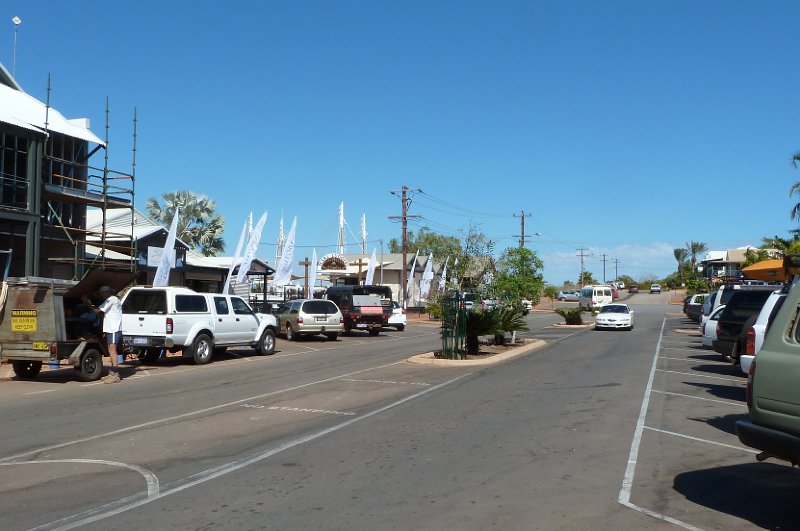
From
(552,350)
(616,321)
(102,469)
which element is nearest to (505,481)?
(102,469)

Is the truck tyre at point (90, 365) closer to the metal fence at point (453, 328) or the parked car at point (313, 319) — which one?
the metal fence at point (453, 328)

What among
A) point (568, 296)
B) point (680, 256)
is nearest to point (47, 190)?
point (568, 296)

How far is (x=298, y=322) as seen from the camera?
1151 inches

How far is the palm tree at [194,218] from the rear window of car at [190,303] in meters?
27.9

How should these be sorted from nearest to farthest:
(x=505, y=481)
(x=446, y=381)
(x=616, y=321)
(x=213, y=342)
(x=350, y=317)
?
(x=505, y=481) < (x=446, y=381) < (x=213, y=342) < (x=350, y=317) < (x=616, y=321)

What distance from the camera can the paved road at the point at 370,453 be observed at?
6.55m

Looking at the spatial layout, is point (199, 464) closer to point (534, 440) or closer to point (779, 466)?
point (534, 440)

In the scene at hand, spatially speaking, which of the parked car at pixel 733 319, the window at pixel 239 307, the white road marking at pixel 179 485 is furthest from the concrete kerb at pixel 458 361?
the white road marking at pixel 179 485

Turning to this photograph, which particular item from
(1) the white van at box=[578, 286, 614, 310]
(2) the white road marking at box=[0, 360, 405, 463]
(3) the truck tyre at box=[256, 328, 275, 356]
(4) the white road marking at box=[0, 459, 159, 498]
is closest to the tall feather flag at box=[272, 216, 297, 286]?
(3) the truck tyre at box=[256, 328, 275, 356]

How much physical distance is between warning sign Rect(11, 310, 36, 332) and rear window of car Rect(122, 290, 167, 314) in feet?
14.4

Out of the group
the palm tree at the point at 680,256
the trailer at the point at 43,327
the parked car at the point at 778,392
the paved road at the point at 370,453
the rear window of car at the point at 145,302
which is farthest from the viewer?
the palm tree at the point at 680,256

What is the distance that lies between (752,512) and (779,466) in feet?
6.74

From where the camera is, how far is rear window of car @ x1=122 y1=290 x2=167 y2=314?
20.0m

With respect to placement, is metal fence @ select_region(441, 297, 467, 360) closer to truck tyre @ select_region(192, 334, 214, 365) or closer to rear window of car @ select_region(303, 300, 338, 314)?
truck tyre @ select_region(192, 334, 214, 365)
